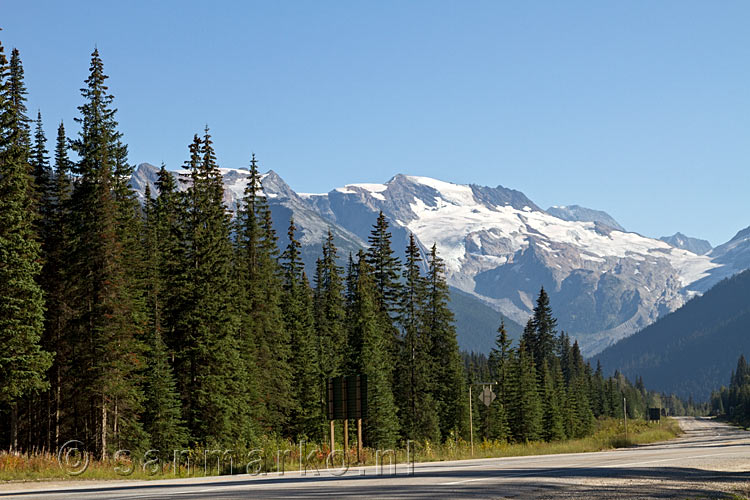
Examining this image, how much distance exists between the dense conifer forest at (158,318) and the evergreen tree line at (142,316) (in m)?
0.11

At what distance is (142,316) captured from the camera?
49.2m

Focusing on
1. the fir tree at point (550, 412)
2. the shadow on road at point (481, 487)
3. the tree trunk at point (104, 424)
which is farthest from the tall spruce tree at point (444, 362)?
the shadow on road at point (481, 487)

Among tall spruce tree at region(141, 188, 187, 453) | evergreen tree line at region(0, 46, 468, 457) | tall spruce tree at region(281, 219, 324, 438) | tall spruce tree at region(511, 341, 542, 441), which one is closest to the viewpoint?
evergreen tree line at region(0, 46, 468, 457)

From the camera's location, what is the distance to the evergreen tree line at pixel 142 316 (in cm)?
3959

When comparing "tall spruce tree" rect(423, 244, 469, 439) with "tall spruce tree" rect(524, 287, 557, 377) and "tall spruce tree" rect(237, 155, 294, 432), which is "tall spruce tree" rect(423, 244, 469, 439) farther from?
"tall spruce tree" rect(524, 287, 557, 377)

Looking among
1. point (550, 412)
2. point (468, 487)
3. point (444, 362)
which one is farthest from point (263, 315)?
point (550, 412)

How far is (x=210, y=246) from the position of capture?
53906 millimetres

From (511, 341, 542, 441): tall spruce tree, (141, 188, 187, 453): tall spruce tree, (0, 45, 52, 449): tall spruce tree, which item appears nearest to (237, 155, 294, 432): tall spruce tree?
(141, 188, 187, 453): tall spruce tree

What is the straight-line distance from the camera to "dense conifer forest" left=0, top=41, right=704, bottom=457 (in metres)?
41.0

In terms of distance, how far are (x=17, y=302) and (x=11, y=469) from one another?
13932 millimetres

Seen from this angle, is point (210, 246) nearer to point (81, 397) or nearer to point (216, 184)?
point (216, 184)

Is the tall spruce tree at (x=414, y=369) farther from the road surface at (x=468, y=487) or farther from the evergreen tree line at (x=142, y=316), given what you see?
the road surface at (x=468, y=487)

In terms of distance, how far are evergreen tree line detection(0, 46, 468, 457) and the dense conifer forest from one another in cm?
11

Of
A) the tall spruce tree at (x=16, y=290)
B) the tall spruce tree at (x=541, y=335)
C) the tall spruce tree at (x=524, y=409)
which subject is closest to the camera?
the tall spruce tree at (x=16, y=290)
